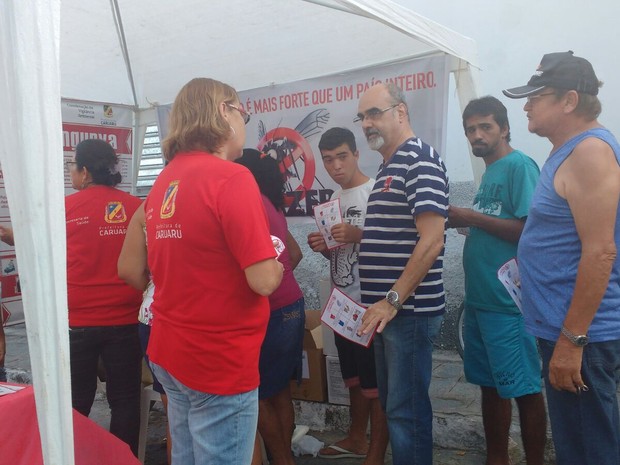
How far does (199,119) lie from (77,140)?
9.76ft

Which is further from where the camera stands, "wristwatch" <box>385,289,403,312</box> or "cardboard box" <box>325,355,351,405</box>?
"cardboard box" <box>325,355,351,405</box>

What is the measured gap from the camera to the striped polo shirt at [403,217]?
7.45ft

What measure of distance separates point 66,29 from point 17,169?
308cm

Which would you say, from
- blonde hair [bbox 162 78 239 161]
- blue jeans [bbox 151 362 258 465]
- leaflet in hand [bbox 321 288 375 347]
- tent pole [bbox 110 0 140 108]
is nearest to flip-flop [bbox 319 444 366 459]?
leaflet in hand [bbox 321 288 375 347]

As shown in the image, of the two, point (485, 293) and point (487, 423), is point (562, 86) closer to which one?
point (485, 293)

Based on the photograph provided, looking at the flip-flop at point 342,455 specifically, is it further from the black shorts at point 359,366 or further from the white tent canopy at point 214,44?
the white tent canopy at point 214,44

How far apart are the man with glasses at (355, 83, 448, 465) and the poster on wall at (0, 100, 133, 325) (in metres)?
2.43

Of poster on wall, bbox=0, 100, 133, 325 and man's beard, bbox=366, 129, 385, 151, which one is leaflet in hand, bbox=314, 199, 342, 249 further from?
poster on wall, bbox=0, 100, 133, 325

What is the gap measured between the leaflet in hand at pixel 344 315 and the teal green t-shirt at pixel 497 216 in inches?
26.8

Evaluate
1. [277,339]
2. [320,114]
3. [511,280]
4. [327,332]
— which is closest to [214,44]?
[320,114]

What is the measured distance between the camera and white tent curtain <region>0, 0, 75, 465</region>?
4.22ft

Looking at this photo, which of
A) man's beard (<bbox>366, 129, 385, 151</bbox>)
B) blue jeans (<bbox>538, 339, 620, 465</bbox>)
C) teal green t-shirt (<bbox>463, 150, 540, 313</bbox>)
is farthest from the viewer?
teal green t-shirt (<bbox>463, 150, 540, 313</bbox>)

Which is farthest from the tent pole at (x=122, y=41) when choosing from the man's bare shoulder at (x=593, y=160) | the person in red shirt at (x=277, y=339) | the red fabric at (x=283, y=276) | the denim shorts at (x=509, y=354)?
the man's bare shoulder at (x=593, y=160)

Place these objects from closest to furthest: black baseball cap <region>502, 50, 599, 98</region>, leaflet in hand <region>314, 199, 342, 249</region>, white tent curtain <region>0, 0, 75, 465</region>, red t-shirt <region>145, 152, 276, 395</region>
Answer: white tent curtain <region>0, 0, 75, 465</region>, red t-shirt <region>145, 152, 276, 395</region>, black baseball cap <region>502, 50, 599, 98</region>, leaflet in hand <region>314, 199, 342, 249</region>
